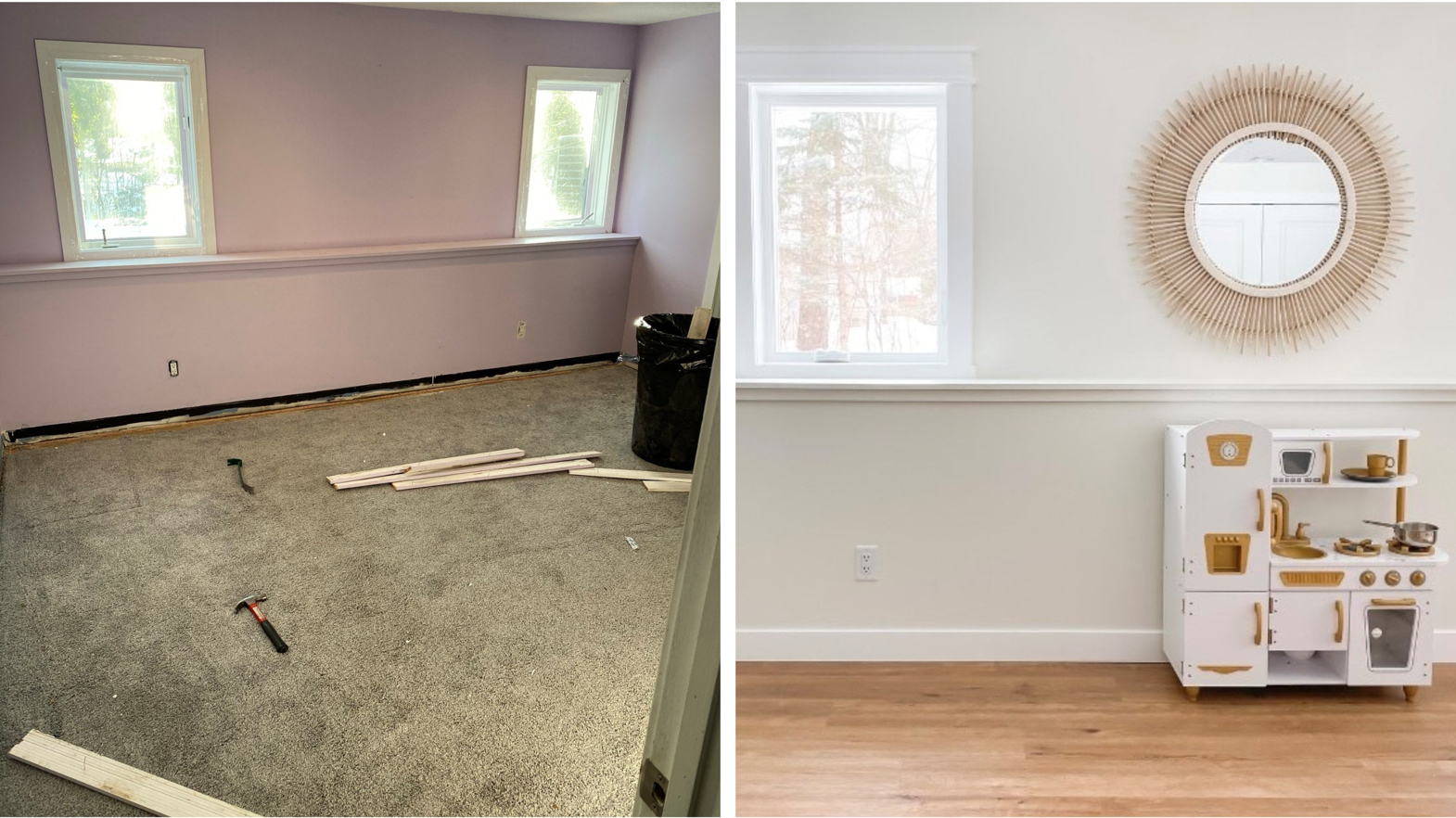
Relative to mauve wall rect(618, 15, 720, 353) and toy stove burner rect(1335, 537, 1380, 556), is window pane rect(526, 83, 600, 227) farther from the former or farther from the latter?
toy stove burner rect(1335, 537, 1380, 556)

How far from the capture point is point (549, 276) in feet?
22.5

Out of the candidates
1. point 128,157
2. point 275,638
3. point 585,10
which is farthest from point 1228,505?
point 128,157

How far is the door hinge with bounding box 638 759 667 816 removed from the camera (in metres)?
1.00

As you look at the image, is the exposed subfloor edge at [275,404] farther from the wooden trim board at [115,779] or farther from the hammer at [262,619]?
the wooden trim board at [115,779]

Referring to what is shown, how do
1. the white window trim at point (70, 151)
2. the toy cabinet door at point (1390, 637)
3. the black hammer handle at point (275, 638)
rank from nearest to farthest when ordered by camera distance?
the black hammer handle at point (275, 638)
the toy cabinet door at point (1390, 637)
the white window trim at point (70, 151)

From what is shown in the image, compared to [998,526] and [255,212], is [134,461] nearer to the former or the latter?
[255,212]

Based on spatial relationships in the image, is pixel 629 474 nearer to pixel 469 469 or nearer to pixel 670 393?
pixel 670 393

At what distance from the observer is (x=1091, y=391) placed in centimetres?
356

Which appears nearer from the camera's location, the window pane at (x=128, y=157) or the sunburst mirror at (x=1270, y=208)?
the sunburst mirror at (x=1270, y=208)

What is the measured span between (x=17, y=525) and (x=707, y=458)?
4113 millimetres

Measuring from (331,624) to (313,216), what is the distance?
10.5ft

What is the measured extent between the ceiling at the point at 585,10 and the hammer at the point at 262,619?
3250 mm

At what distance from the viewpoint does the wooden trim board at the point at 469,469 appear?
15.6 feet

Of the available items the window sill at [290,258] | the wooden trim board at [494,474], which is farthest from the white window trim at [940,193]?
the window sill at [290,258]
